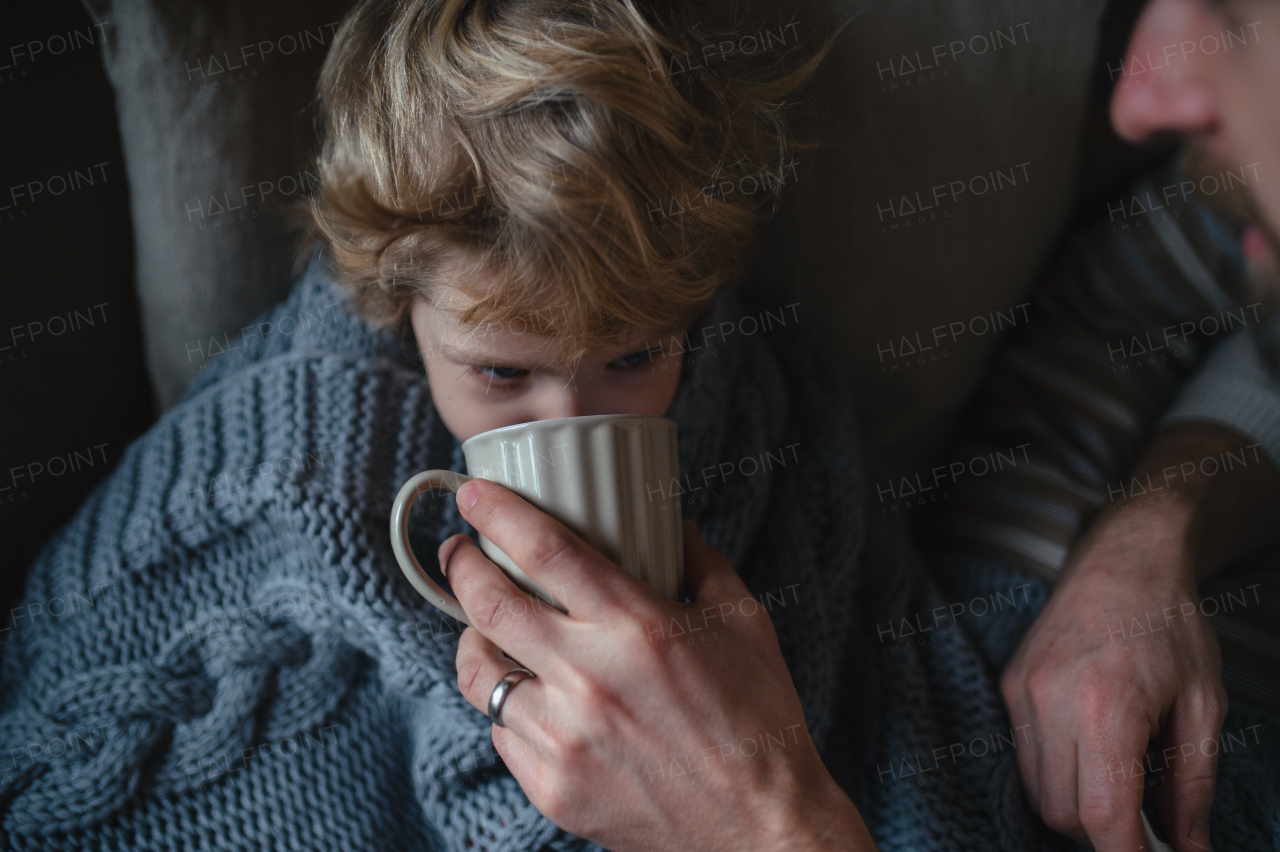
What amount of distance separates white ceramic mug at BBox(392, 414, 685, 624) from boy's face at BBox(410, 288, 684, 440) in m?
0.09

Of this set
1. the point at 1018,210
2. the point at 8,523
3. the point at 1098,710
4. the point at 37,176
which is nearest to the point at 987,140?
the point at 1018,210

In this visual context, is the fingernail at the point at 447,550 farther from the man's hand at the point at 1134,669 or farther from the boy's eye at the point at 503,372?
the man's hand at the point at 1134,669

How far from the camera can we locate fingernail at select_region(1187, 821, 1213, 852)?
28.8 inches

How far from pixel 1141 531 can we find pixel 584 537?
716 mm

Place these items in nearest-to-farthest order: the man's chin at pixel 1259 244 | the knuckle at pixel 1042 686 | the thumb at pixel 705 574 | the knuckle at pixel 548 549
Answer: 1. the knuckle at pixel 548 549
2. the thumb at pixel 705 574
3. the knuckle at pixel 1042 686
4. the man's chin at pixel 1259 244

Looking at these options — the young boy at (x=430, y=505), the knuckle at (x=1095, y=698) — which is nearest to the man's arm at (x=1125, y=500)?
the knuckle at (x=1095, y=698)

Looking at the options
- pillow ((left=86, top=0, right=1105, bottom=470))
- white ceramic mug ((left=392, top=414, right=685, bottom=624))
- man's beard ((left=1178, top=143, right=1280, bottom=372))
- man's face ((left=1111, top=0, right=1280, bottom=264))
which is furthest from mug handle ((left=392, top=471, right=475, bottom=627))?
man's beard ((left=1178, top=143, right=1280, bottom=372))

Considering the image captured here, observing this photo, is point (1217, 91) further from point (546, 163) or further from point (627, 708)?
point (627, 708)

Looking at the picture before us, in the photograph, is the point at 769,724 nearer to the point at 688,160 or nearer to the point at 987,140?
the point at 688,160

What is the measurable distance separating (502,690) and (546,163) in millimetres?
445

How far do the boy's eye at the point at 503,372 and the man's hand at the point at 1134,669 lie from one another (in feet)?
2.11

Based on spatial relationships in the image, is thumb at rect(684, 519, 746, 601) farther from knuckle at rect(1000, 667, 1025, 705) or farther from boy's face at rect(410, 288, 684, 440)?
knuckle at rect(1000, 667, 1025, 705)

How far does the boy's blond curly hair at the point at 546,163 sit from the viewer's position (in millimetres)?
620

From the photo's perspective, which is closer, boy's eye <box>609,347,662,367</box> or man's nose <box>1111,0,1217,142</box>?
boy's eye <box>609,347,662,367</box>
